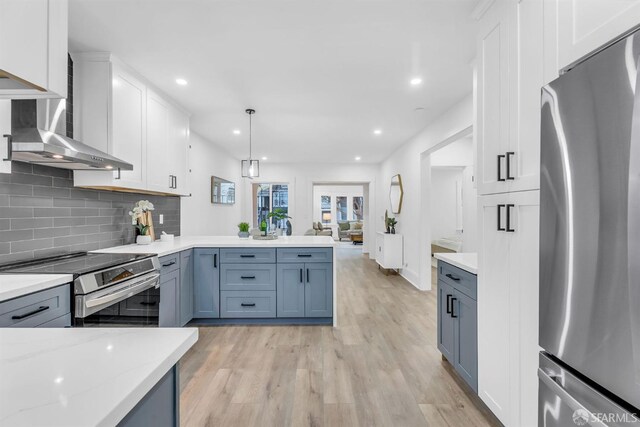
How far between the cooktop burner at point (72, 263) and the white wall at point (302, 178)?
5.27 meters

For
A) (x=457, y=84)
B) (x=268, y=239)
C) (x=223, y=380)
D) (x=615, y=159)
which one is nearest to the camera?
(x=615, y=159)

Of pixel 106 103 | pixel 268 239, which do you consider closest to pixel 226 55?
pixel 106 103

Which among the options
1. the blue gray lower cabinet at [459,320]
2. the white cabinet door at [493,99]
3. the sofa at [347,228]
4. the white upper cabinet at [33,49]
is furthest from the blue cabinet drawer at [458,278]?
the sofa at [347,228]

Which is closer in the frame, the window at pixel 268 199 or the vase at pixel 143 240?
the vase at pixel 143 240

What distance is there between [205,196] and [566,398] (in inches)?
201

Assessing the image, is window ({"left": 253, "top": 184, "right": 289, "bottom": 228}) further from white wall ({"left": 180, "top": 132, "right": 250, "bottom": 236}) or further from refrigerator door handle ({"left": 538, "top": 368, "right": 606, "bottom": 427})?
refrigerator door handle ({"left": 538, "top": 368, "right": 606, "bottom": 427})

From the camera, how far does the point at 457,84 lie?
9.86 feet

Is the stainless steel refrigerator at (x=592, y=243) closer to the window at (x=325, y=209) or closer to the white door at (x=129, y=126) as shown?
the white door at (x=129, y=126)

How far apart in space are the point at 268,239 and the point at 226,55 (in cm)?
192

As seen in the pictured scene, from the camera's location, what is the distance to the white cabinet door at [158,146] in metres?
2.99

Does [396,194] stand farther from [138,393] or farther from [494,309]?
[138,393]

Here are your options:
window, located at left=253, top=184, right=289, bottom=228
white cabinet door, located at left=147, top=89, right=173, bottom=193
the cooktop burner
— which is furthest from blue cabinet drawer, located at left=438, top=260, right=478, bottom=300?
window, located at left=253, top=184, right=289, bottom=228

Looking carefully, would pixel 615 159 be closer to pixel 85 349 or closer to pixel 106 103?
pixel 85 349

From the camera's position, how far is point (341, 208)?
540 inches
